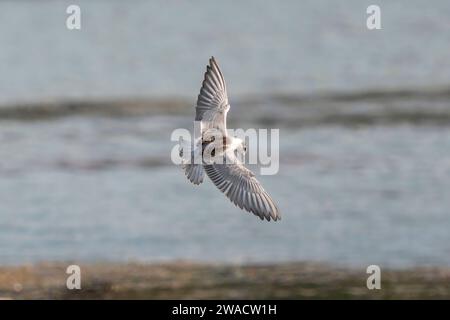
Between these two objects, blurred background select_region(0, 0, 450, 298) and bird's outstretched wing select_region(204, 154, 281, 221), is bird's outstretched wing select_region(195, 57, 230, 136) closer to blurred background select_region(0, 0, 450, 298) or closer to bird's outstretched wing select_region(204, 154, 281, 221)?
bird's outstretched wing select_region(204, 154, 281, 221)

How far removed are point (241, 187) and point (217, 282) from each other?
2.75 m

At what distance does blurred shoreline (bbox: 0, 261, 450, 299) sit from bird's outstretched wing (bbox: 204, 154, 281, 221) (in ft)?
7.41

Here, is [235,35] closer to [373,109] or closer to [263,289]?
[373,109]

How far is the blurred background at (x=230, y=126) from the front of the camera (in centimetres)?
1092

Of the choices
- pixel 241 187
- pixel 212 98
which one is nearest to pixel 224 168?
pixel 241 187

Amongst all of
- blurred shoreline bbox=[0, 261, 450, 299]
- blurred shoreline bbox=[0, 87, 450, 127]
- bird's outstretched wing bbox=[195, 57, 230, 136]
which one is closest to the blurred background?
blurred shoreline bbox=[0, 87, 450, 127]

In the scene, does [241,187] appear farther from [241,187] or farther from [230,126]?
[230,126]

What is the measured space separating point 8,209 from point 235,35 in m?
8.01

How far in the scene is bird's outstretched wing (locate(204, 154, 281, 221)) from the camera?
6.93 m

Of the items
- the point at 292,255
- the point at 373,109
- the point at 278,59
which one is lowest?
the point at 292,255

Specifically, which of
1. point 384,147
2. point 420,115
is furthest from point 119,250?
point 420,115

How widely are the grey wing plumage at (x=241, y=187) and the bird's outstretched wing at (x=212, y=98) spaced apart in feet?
1.27

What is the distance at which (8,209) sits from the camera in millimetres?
11945

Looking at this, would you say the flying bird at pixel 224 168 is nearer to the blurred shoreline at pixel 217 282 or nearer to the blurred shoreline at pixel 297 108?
the blurred shoreline at pixel 217 282
